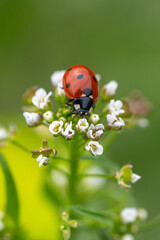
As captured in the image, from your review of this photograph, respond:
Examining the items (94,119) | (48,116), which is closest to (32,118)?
(48,116)

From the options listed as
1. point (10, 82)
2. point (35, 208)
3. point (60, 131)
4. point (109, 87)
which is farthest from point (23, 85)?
point (60, 131)

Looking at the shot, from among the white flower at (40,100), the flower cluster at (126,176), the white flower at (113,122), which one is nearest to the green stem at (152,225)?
the flower cluster at (126,176)

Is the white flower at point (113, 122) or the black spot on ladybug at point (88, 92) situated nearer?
the white flower at point (113, 122)

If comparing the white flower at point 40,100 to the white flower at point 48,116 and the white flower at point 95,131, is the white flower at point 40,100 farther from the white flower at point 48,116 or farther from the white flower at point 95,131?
the white flower at point 95,131

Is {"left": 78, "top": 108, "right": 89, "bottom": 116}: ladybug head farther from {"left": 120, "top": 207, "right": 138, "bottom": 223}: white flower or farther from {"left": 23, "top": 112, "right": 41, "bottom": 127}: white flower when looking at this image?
{"left": 120, "top": 207, "right": 138, "bottom": 223}: white flower

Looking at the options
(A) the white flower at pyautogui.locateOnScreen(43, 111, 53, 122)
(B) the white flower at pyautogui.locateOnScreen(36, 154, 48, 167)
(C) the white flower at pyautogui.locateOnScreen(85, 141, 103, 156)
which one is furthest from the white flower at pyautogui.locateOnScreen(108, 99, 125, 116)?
(B) the white flower at pyautogui.locateOnScreen(36, 154, 48, 167)
